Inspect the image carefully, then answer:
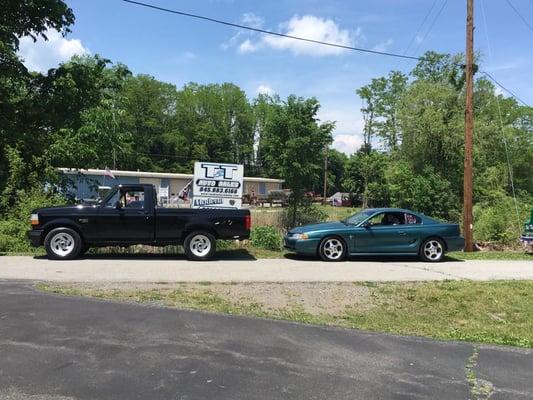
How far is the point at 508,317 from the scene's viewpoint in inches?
339

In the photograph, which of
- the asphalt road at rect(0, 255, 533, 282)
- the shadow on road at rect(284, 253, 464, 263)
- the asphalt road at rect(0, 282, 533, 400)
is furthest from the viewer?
the shadow on road at rect(284, 253, 464, 263)

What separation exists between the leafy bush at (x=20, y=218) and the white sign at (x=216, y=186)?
13.4 ft

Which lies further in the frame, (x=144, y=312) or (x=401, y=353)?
(x=144, y=312)

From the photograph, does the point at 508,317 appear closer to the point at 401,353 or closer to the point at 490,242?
the point at 401,353

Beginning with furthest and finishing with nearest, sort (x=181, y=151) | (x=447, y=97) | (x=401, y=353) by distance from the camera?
(x=181, y=151)
(x=447, y=97)
(x=401, y=353)

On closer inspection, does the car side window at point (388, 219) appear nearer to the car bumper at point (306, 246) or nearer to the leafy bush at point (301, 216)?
the car bumper at point (306, 246)

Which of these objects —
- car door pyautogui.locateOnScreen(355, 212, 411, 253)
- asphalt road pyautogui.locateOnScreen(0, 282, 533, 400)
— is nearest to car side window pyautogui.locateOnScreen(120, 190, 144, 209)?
car door pyautogui.locateOnScreen(355, 212, 411, 253)

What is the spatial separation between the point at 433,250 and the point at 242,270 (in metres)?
5.92

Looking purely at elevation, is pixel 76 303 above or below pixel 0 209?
below

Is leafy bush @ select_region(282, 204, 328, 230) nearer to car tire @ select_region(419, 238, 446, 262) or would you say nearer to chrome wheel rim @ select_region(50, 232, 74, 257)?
car tire @ select_region(419, 238, 446, 262)

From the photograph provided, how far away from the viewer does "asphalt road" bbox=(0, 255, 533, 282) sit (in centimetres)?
1045

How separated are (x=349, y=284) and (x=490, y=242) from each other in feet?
38.6

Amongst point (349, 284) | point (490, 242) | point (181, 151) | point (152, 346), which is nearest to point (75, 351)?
point (152, 346)

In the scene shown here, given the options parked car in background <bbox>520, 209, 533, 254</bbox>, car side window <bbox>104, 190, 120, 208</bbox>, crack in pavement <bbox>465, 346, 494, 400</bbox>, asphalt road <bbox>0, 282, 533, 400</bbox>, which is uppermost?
car side window <bbox>104, 190, 120, 208</bbox>
